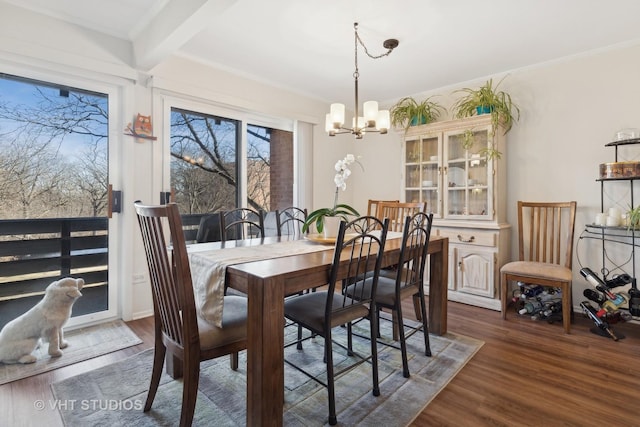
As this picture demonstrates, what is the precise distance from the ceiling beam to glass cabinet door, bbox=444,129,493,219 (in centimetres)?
260

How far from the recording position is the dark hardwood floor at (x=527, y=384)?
1.58 metres

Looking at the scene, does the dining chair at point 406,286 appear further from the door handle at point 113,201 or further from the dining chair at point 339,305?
the door handle at point 113,201

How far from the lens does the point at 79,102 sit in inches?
102

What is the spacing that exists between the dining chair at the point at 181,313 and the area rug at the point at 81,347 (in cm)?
105

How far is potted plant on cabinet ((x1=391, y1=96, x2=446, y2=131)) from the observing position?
3.77 meters

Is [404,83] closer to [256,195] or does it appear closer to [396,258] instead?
[256,195]

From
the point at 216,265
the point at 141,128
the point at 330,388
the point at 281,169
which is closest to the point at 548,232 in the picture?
the point at 330,388

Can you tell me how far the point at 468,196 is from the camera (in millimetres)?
3439

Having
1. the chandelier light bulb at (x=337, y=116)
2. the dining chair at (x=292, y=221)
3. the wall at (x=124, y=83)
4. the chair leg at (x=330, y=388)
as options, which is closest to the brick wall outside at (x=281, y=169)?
the dining chair at (x=292, y=221)

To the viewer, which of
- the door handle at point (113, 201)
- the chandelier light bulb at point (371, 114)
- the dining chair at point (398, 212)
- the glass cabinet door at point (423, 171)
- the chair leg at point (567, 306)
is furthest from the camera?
the glass cabinet door at point (423, 171)

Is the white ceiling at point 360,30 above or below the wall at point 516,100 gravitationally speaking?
above

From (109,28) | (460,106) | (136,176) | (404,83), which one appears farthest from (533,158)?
(109,28)

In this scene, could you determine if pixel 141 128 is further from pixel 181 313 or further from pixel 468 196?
pixel 468 196

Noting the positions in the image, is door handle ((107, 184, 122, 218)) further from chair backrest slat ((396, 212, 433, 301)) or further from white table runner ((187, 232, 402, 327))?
chair backrest slat ((396, 212, 433, 301))
